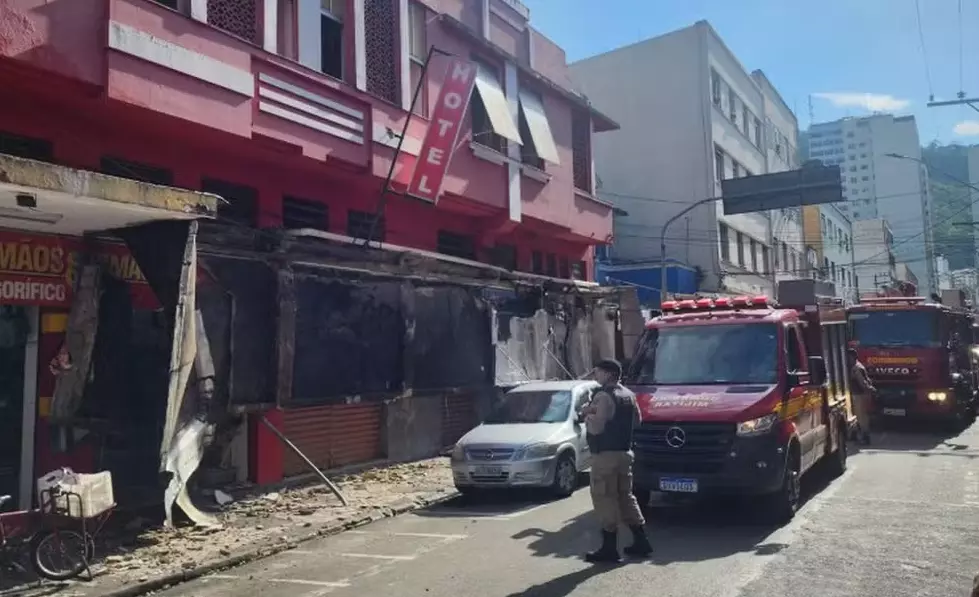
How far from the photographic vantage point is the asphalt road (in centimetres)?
668

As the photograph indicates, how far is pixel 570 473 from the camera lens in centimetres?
1170

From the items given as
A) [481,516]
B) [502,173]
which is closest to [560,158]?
[502,173]

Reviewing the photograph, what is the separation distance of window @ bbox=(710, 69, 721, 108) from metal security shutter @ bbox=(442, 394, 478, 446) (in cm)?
2368

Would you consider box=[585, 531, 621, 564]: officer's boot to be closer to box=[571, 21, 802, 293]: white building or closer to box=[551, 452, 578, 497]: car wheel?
box=[551, 452, 578, 497]: car wheel

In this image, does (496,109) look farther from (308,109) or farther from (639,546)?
(639,546)

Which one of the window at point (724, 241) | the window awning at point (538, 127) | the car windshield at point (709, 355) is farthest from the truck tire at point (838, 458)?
the window at point (724, 241)

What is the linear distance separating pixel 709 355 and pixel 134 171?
7.77m

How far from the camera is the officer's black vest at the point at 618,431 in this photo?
7734 mm

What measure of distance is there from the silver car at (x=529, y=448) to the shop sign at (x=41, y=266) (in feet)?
16.9

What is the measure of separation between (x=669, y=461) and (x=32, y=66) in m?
7.97

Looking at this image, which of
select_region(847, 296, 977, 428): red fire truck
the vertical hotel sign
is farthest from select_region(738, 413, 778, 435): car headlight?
select_region(847, 296, 977, 428): red fire truck

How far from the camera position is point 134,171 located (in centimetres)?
1102

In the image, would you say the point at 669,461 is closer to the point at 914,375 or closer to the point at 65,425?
the point at 65,425

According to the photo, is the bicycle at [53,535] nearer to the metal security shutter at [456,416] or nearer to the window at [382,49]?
the window at [382,49]
